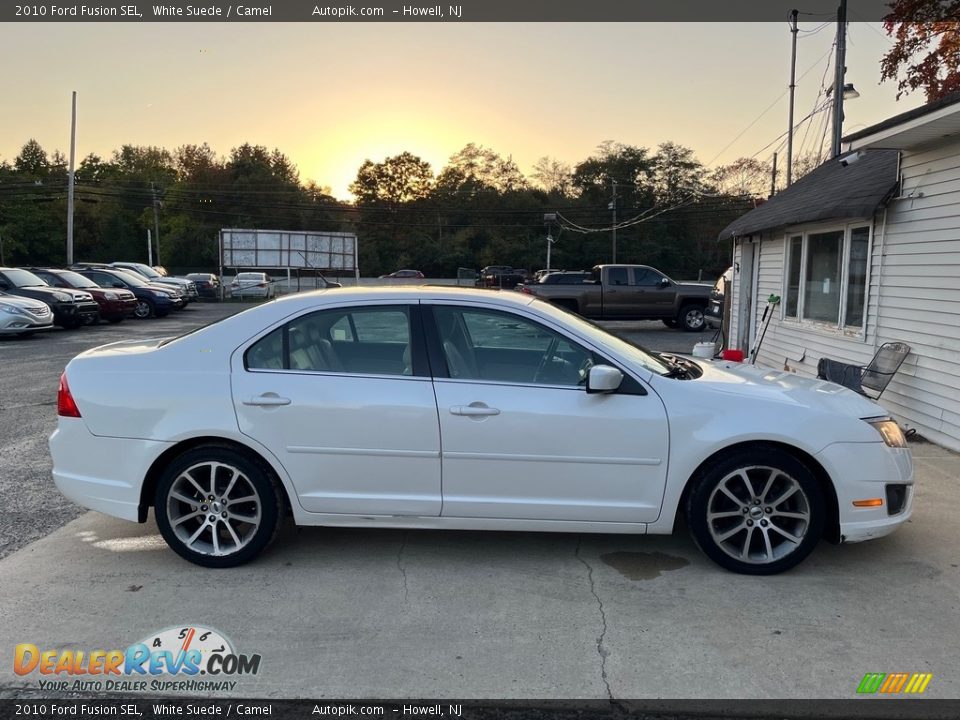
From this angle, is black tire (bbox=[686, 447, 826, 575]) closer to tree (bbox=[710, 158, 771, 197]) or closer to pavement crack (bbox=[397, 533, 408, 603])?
pavement crack (bbox=[397, 533, 408, 603])

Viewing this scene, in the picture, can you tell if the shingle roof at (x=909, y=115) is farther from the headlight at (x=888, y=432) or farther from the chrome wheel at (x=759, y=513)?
the chrome wheel at (x=759, y=513)

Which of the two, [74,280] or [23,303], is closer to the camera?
[23,303]

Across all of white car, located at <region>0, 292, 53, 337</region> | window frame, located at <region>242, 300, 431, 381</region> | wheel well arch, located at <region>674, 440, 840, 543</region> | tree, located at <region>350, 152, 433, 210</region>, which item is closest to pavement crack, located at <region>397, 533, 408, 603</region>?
window frame, located at <region>242, 300, 431, 381</region>

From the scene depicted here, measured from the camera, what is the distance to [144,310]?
23.1 m

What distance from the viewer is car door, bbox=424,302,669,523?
367 centimetres

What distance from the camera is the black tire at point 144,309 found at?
22906 millimetres

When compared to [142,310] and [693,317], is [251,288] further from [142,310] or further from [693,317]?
[693,317]

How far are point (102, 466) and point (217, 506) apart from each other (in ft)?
2.28

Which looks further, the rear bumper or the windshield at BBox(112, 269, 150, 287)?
the windshield at BBox(112, 269, 150, 287)

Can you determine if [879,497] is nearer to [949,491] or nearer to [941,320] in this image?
[949,491]

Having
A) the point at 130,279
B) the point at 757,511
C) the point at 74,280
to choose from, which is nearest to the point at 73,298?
the point at 74,280

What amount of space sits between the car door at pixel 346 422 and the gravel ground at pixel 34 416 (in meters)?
1.89

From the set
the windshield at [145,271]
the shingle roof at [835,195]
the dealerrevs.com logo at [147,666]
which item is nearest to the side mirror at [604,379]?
the dealerrevs.com logo at [147,666]

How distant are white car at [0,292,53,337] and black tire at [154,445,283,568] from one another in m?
14.5
